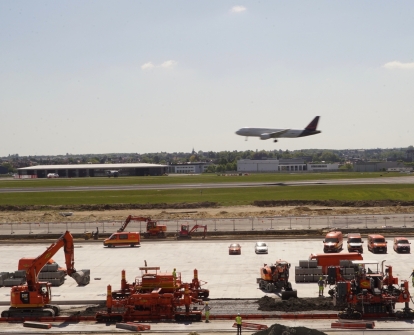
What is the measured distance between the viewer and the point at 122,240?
61812 mm

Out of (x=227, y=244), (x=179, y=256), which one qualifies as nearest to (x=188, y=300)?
(x=179, y=256)

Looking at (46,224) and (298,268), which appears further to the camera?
(46,224)

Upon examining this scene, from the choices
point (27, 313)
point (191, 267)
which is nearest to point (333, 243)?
point (191, 267)

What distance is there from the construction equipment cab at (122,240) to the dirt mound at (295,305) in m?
28.5

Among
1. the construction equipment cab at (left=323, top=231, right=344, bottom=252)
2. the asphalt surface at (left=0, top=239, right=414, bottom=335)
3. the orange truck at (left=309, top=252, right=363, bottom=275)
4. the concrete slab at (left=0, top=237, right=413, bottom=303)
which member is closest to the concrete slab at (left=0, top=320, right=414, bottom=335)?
the asphalt surface at (left=0, top=239, right=414, bottom=335)

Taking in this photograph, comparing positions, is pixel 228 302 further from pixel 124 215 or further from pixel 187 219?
pixel 124 215

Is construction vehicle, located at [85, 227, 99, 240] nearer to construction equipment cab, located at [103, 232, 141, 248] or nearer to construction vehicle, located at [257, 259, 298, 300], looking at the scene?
construction equipment cab, located at [103, 232, 141, 248]

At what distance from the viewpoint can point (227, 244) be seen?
61.7 m

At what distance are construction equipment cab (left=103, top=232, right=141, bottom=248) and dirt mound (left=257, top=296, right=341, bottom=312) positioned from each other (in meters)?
28.5

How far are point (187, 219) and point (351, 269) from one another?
44673mm

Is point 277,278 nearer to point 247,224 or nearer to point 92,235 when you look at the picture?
point 92,235

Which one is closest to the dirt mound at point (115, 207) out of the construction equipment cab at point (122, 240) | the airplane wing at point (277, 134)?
the construction equipment cab at point (122, 240)

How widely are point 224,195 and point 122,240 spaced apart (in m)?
53.2

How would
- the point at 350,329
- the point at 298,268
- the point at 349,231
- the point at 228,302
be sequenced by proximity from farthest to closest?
the point at 349,231 → the point at 298,268 → the point at 228,302 → the point at 350,329
